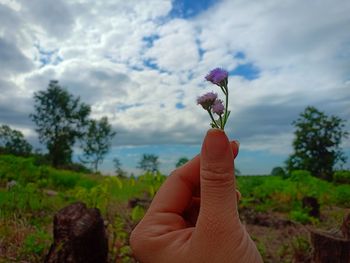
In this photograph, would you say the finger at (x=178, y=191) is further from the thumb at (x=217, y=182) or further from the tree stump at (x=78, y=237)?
the tree stump at (x=78, y=237)

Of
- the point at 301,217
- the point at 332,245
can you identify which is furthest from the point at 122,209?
the point at 332,245

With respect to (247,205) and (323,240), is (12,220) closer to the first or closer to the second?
(323,240)

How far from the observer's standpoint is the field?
5.34 metres

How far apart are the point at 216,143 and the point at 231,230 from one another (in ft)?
1.10

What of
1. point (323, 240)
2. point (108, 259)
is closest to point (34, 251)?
point (108, 259)

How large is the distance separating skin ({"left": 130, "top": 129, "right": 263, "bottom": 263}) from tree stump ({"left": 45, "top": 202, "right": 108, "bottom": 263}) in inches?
131

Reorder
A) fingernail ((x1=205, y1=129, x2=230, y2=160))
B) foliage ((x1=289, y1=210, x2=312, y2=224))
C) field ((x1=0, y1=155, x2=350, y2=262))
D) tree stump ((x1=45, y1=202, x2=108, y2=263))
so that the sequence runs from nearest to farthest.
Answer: fingernail ((x1=205, y1=129, x2=230, y2=160)), tree stump ((x1=45, y1=202, x2=108, y2=263)), field ((x1=0, y1=155, x2=350, y2=262)), foliage ((x1=289, y1=210, x2=312, y2=224))

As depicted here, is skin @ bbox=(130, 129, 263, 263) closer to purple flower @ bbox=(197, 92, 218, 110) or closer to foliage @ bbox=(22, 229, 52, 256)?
purple flower @ bbox=(197, 92, 218, 110)

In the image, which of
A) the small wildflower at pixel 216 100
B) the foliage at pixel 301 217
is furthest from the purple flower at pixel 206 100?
the foliage at pixel 301 217

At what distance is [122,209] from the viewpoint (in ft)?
26.7

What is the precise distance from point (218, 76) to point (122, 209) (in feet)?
23.3

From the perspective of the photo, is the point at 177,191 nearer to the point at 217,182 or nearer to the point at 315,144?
the point at 217,182

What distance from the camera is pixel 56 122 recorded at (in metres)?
51.9

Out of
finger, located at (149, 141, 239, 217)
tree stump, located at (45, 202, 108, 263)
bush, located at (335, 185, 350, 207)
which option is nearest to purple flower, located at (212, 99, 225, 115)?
finger, located at (149, 141, 239, 217)
